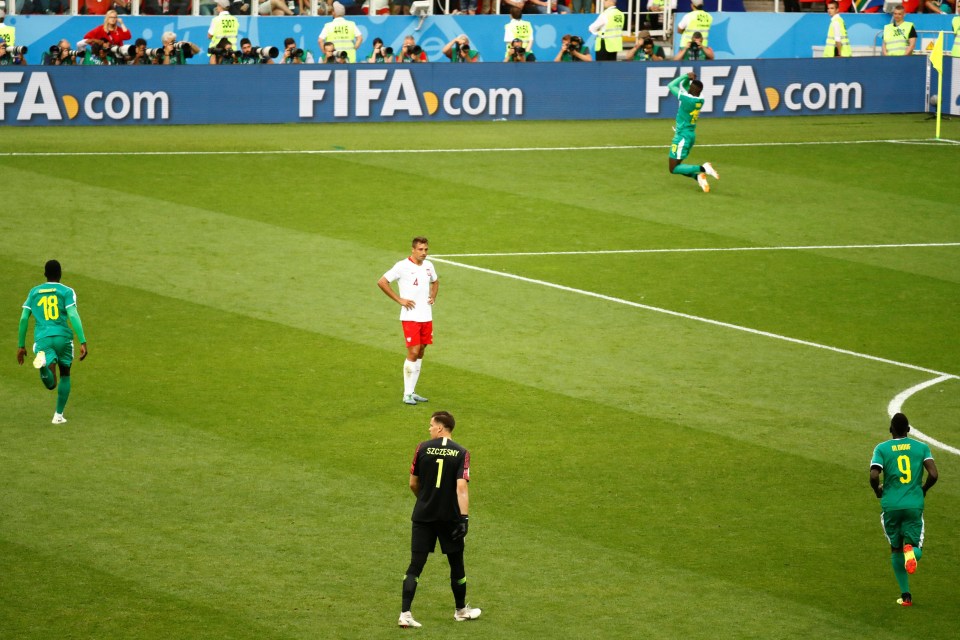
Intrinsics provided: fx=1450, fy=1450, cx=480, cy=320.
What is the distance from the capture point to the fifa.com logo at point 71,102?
3172 cm

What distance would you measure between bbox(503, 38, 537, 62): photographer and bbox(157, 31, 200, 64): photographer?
780cm

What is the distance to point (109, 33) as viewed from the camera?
119 ft

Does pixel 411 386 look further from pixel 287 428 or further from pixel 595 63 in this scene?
pixel 595 63

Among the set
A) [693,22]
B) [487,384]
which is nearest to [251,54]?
[693,22]

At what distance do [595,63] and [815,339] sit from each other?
17.1 m

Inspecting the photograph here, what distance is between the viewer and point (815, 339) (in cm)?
2011

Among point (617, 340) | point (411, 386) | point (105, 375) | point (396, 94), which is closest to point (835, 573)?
point (411, 386)

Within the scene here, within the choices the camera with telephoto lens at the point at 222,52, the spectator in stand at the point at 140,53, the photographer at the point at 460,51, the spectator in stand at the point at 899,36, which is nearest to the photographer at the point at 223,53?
the camera with telephoto lens at the point at 222,52

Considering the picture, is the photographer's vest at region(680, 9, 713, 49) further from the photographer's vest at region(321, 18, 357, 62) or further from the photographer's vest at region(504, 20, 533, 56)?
the photographer's vest at region(321, 18, 357, 62)

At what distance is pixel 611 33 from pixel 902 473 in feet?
93.6

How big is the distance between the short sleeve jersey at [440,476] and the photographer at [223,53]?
25207mm

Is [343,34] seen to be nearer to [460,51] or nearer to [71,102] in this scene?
[460,51]

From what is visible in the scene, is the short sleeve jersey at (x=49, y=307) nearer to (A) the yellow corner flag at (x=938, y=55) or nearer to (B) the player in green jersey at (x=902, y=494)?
(B) the player in green jersey at (x=902, y=494)

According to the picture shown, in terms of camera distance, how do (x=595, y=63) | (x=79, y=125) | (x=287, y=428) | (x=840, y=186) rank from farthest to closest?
(x=595, y=63) → (x=79, y=125) → (x=840, y=186) → (x=287, y=428)
